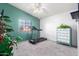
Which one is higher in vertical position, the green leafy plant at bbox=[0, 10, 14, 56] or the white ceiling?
the white ceiling

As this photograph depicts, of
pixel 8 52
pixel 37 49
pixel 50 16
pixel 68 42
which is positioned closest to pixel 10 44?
pixel 8 52

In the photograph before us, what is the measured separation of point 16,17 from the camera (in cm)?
174

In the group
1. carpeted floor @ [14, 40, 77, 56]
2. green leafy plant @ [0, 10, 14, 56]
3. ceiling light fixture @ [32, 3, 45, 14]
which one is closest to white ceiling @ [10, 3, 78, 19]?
ceiling light fixture @ [32, 3, 45, 14]

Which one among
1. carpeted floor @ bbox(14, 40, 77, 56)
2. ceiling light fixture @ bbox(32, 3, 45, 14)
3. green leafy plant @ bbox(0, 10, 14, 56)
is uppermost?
ceiling light fixture @ bbox(32, 3, 45, 14)

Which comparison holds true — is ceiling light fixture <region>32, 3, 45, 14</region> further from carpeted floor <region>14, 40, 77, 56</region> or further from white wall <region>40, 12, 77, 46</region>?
carpeted floor <region>14, 40, 77, 56</region>

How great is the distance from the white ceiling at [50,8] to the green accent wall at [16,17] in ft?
0.19

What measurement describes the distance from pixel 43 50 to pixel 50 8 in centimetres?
62

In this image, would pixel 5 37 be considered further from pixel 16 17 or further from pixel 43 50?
pixel 43 50

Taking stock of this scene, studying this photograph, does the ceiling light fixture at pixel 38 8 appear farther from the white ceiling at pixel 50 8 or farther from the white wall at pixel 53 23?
the white wall at pixel 53 23

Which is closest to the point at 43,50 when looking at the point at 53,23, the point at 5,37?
the point at 53,23

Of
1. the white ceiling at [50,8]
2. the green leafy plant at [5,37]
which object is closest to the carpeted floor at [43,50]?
the green leafy plant at [5,37]

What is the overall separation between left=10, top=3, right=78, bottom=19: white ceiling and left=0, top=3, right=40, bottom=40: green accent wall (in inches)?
2.3

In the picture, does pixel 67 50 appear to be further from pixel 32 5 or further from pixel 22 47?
pixel 32 5

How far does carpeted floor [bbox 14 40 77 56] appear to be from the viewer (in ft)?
5.51
